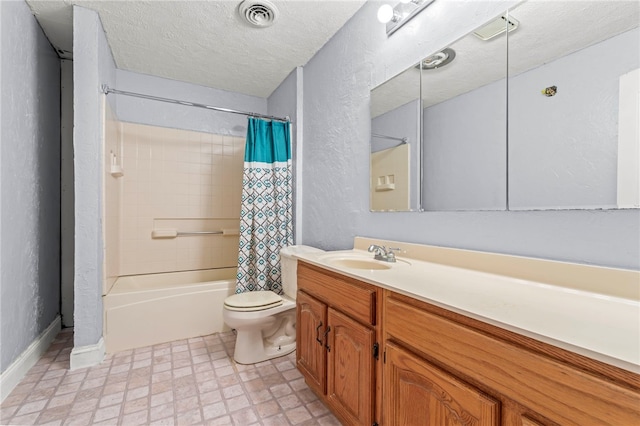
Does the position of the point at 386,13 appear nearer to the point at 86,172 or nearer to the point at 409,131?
the point at 409,131

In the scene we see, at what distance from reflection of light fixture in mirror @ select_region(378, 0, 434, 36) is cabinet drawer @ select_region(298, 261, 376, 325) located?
1339 mm

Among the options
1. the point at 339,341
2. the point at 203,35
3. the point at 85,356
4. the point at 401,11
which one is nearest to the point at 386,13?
the point at 401,11

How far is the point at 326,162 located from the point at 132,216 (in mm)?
1941

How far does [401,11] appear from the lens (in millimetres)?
1512

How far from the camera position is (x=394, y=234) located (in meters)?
1.61

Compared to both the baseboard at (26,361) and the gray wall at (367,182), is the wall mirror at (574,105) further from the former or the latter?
the baseboard at (26,361)

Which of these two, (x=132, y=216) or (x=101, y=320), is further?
(x=132, y=216)

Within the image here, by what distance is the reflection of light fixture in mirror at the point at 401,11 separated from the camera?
1.43 m

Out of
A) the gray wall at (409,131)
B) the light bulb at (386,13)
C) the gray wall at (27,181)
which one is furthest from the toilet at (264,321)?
the light bulb at (386,13)

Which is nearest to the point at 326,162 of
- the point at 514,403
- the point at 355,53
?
the point at 355,53

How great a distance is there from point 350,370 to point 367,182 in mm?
1077

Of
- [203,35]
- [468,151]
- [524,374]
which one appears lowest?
[524,374]

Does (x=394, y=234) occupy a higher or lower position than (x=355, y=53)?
lower

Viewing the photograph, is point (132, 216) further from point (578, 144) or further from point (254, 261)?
point (578, 144)
